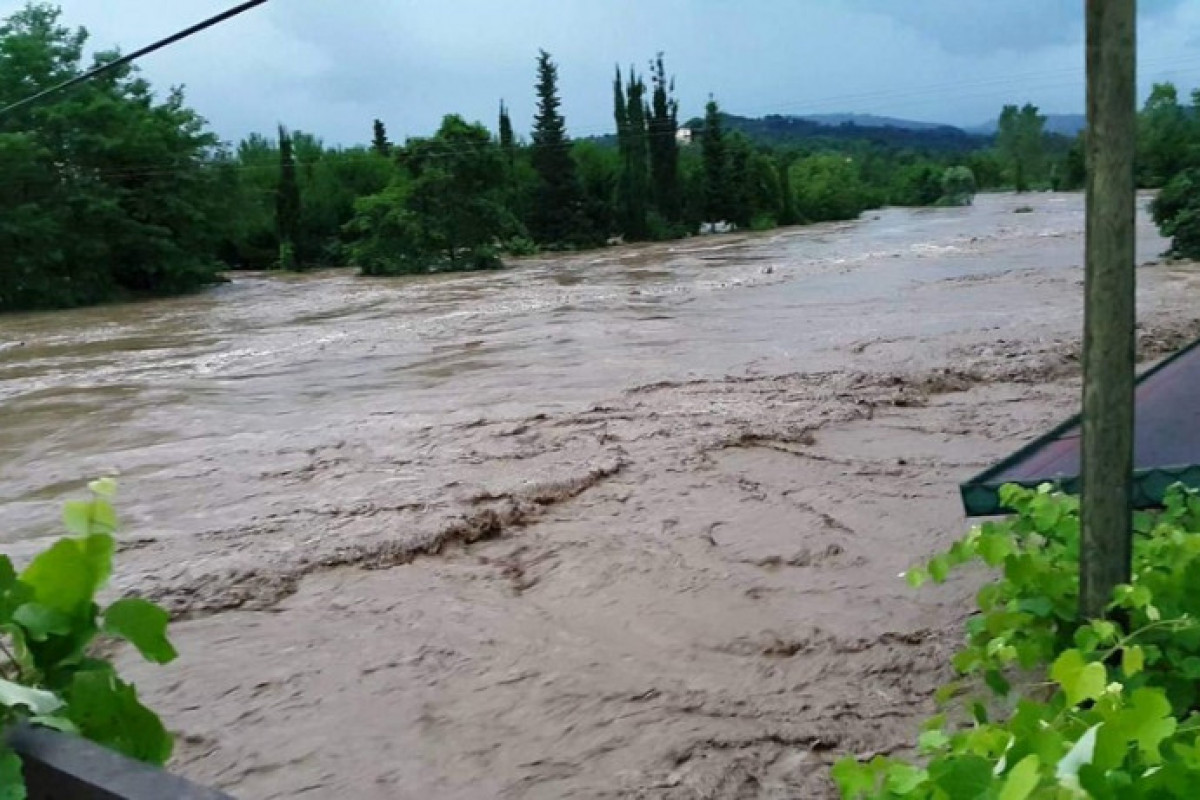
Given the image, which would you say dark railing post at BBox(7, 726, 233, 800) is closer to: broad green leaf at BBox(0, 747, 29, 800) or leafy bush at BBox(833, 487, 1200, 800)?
broad green leaf at BBox(0, 747, 29, 800)

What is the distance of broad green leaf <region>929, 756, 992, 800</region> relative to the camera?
1587 millimetres

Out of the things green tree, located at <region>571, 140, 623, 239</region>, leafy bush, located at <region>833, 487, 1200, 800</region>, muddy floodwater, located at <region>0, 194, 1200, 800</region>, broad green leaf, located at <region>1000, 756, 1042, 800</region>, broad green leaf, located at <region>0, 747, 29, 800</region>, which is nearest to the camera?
broad green leaf, located at <region>1000, 756, 1042, 800</region>

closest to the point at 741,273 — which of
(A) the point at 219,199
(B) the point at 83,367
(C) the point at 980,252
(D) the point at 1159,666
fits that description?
(C) the point at 980,252

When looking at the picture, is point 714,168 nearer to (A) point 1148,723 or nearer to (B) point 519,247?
(B) point 519,247

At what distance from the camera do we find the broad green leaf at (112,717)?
164cm

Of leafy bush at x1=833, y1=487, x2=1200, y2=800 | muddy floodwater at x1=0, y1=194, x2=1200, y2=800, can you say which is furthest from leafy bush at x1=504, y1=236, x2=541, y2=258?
leafy bush at x1=833, y1=487, x2=1200, y2=800

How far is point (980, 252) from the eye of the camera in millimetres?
26375

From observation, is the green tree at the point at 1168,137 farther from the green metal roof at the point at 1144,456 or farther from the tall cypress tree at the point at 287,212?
the tall cypress tree at the point at 287,212

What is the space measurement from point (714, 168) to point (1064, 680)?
49305mm

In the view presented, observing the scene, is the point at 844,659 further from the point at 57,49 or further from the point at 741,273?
the point at 57,49

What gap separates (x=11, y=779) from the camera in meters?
1.35

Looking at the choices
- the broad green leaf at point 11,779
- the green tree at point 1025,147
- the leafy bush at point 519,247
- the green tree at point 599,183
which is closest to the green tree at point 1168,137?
the leafy bush at point 519,247

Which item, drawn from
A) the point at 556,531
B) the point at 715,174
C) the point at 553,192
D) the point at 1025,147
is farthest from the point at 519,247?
the point at 1025,147

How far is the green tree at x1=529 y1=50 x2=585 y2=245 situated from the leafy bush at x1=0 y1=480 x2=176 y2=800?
40779 mm
